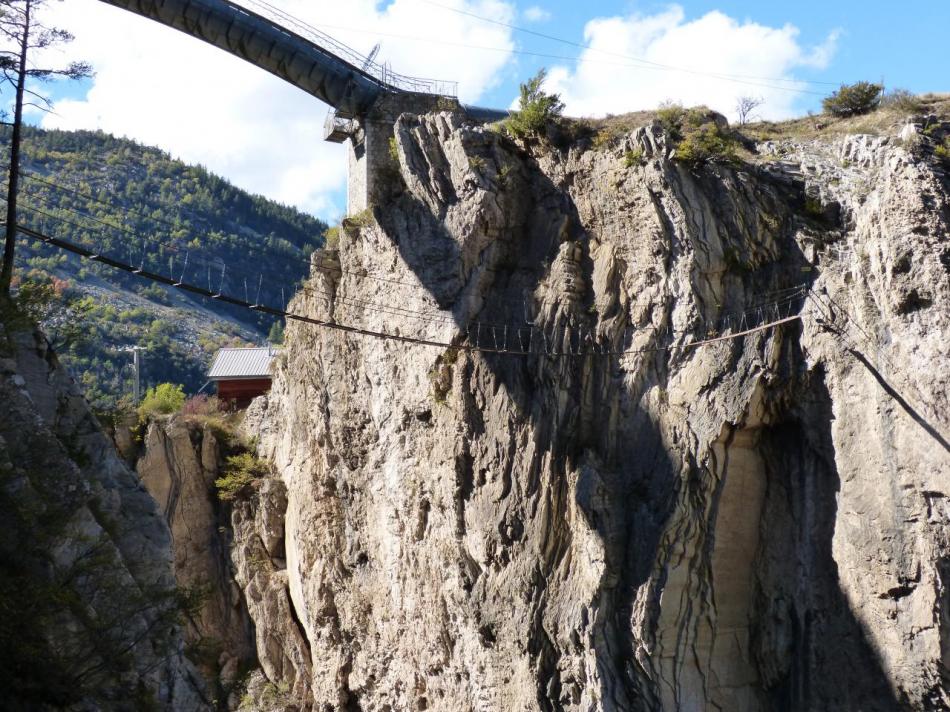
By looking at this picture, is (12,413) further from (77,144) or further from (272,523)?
(77,144)

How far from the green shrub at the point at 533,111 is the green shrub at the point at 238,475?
39.6 feet

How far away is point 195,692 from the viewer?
1496cm

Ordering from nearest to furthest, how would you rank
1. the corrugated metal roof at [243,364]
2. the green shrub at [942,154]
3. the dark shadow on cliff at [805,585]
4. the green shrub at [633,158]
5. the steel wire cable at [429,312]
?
the dark shadow on cliff at [805,585] → the green shrub at [942,154] → the steel wire cable at [429,312] → the green shrub at [633,158] → the corrugated metal roof at [243,364]

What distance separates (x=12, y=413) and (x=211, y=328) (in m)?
62.9

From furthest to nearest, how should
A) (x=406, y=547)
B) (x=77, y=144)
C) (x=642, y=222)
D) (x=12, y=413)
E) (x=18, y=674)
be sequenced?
(x=77, y=144)
(x=406, y=547)
(x=642, y=222)
(x=12, y=413)
(x=18, y=674)

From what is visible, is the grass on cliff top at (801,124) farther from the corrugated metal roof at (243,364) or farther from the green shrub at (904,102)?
the corrugated metal roof at (243,364)

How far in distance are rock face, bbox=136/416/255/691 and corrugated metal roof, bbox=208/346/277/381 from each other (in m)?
8.26

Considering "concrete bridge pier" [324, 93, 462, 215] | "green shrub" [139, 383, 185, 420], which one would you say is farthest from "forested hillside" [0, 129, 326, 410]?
"concrete bridge pier" [324, 93, 462, 215]

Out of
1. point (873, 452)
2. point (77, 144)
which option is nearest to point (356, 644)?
point (873, 452)

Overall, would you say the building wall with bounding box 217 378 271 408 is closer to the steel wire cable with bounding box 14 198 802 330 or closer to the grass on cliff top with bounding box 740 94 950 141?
the steel wire cable with bounding box 14 198 802 330

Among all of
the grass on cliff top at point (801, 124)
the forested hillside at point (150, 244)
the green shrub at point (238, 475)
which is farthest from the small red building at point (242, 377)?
the grass on cliff top at point (801, 124)

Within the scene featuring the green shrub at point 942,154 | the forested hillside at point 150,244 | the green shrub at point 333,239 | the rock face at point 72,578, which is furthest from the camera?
the forested hillside at point 150,244

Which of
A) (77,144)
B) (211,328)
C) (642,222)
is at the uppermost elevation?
(77,144)

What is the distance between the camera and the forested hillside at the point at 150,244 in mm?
62219
